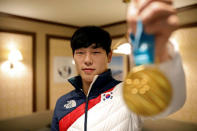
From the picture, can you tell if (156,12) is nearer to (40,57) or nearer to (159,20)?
(159,20)

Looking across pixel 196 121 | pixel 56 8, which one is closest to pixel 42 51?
pixel 56 8

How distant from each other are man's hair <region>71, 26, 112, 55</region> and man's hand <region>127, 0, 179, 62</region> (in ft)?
1.82

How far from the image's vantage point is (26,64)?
141 inches

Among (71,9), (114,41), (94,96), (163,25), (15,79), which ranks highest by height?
(71,9)

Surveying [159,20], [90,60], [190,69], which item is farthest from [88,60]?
[190,69]

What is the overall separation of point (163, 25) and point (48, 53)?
12.5 ft

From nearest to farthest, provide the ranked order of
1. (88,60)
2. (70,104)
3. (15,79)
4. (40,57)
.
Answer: (88,60), (70,104), (15,79), (40,57)

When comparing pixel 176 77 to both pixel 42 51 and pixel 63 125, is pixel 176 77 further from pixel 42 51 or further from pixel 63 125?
pixel 42 51

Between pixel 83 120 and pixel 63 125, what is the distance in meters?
0.18

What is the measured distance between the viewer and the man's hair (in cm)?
87

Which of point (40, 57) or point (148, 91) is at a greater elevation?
point (40, 57)

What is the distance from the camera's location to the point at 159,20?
1.06 ft

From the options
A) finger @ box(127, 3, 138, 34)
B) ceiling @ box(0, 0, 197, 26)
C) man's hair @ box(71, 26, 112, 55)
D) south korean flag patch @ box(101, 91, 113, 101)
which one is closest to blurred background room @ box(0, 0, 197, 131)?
ceiling @ box(0, 0, 197, 26)

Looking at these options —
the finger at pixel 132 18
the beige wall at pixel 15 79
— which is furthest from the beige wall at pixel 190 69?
the finger at pixel 132 18
